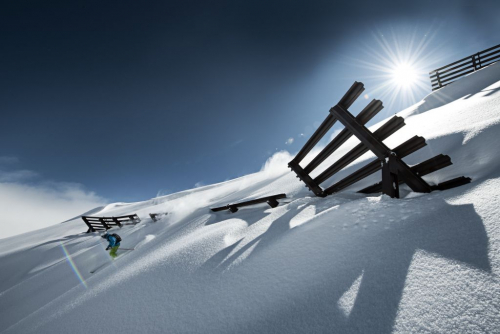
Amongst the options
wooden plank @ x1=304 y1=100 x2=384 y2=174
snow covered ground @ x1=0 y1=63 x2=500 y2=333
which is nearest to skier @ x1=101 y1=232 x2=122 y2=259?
snow covered ground @ x1=0 y1=63 x2=500 y2=333

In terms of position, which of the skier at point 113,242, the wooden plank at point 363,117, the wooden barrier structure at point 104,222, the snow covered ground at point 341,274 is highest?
the wooden barrier structure at point 104,222

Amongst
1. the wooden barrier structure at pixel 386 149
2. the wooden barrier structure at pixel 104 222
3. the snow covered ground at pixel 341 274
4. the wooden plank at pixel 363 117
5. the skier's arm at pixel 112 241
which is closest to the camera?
the snow covered ground at pixel 341 274

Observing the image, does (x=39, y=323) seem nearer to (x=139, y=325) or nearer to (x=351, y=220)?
(x=139, y=325)

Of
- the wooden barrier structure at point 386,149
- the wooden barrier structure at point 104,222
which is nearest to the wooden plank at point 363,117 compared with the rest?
the wooden barrier structure at point 386,149

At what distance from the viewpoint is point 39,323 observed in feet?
9.50

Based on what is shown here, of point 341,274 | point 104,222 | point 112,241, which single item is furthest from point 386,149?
point 104,222

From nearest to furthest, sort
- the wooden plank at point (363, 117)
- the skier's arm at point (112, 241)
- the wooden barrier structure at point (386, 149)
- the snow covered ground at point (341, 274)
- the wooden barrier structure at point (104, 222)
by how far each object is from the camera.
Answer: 1. the snow covered ground at point (341, 274)
2. the wooden barrier structure at point (386, 149)
3. the wooden plank at point (363, 117)
4. the skier's arm at point (112, 241)
5. the wooden barrier structure at point (104, 222)

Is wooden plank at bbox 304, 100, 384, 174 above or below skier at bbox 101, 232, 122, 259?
below

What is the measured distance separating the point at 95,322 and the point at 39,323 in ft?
5.59

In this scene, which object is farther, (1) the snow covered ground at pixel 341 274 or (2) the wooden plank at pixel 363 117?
(2) the wooden plank at pixel 363 117

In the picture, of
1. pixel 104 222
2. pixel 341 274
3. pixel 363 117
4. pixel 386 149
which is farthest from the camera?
pixel 104 222

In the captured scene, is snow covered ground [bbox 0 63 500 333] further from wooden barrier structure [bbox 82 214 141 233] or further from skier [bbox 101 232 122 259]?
wooden barrier structure [bbox 82 214 141 233]

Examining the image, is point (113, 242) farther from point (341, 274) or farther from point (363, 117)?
point (363, 117)

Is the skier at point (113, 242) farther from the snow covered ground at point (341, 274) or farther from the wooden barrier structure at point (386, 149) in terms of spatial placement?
the wooden barrier structure at point (386, 149)
